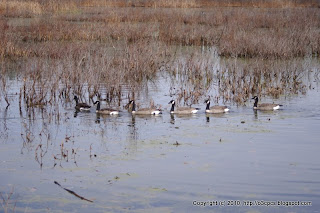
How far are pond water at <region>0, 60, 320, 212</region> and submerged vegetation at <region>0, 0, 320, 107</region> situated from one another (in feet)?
4.94

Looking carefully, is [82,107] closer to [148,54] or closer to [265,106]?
[148,54]

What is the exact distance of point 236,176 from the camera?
29.3ft

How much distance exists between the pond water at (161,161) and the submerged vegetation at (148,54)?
4.94 ft

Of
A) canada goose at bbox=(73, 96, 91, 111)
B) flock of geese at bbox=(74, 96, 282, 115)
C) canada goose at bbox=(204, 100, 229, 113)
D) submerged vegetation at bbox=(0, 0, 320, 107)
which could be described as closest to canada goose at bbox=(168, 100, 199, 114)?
flock of geese at bbox=(74, 96, 282, 115)

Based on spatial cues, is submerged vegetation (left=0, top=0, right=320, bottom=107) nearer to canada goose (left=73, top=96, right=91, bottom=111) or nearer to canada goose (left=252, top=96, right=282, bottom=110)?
canada goose (left=73, top=96, right=91, bottom=111)

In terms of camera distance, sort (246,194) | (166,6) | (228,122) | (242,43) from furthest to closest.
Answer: (166,6) < (242,43) < (228,122) < (246,194)

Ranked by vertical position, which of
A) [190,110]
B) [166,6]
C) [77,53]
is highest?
[166,6]

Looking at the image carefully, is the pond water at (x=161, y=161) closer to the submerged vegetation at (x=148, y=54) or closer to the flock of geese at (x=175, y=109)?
the flock of geese at (x=175, y=109)

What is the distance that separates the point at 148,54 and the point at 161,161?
8.85m

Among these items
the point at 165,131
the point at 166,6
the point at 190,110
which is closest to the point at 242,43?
the point at 190,110

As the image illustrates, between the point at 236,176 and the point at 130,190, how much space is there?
6.01 ft

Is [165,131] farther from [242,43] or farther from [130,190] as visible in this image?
[242,43]

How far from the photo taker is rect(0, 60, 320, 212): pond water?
7.82 m

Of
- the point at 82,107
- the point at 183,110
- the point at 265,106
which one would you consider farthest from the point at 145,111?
the point at 265,106
